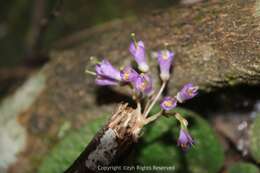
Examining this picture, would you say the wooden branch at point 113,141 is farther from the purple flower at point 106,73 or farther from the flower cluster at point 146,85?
the purple flower at point 106,73

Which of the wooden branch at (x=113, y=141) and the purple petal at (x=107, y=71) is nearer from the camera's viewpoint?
the wooden branch at (x=113, y=141)

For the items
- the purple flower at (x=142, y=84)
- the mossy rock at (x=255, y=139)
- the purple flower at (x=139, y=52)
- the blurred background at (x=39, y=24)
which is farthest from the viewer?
the blurred background at (x=39, y=24)

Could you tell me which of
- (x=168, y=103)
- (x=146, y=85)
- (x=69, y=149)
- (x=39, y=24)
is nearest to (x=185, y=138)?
(x=168, y=103)

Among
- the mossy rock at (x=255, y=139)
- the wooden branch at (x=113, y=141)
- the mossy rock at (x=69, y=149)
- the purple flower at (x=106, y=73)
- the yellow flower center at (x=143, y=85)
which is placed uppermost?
the purple flower at (x=106, y=73)

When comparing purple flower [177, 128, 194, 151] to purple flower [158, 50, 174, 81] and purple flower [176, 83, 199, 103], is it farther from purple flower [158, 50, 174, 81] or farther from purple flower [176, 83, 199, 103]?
purple flower [158, 50, 174, 81]

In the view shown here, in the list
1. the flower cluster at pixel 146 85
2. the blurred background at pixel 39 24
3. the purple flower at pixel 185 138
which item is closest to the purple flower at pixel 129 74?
the flower cluster at pixel 146 85

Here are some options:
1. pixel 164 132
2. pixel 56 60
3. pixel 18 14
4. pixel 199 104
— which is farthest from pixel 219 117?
pixel 18 14

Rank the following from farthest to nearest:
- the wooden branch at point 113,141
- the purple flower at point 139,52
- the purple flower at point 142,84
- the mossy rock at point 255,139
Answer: the mossy rock at point 255,139
the purple flower at point 139,52
the purple flower at point 142,84
the wooden branch at point 113,141

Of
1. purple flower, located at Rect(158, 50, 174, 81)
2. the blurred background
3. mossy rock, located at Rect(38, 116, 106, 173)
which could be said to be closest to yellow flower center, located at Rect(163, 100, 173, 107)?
purple flower, located at Rect(158, 50, 174, 81)
